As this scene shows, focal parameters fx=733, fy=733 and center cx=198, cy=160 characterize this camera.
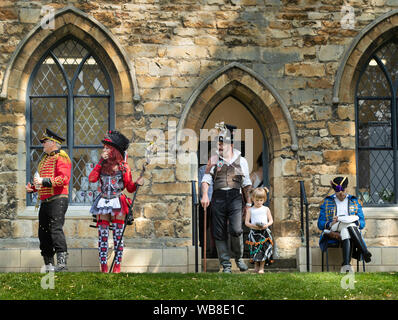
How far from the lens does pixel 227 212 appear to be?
9.37m

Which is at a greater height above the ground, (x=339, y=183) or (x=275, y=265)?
(x=339, y=183)

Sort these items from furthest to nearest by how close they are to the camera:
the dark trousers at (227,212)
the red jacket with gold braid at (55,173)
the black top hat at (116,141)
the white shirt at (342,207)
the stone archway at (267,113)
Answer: the stone archway at (267,113)
the white shirt at (342,207)
the dark trousers at (227,212)
the black top hat at (116,141)
the red jacket with gold braid at (55,173)

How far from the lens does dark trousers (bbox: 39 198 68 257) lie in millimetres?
8898

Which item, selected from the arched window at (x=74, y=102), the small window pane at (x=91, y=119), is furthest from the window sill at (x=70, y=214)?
the small window pane at (x=91, y=119)

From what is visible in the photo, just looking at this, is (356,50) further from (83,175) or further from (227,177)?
(83,175)

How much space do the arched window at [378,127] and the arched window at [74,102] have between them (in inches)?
154

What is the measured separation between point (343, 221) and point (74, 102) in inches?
175

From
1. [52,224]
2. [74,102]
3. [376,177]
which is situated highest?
[74,102]

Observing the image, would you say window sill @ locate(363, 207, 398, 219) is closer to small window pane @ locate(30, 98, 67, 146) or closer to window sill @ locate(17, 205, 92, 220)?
window sill @ locate(17, 205, 92, 220)

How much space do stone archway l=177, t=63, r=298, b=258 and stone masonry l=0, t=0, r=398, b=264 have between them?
2cm

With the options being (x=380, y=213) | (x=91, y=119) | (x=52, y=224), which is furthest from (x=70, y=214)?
(x=380, y=213)

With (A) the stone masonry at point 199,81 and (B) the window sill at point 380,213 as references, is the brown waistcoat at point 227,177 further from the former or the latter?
(B) the window sill at point 380,213

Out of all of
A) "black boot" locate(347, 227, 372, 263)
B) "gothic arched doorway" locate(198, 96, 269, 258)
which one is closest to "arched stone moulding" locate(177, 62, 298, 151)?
"gothic arched doorway" locate(198, 96, 269, 258)

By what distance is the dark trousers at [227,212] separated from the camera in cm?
932
